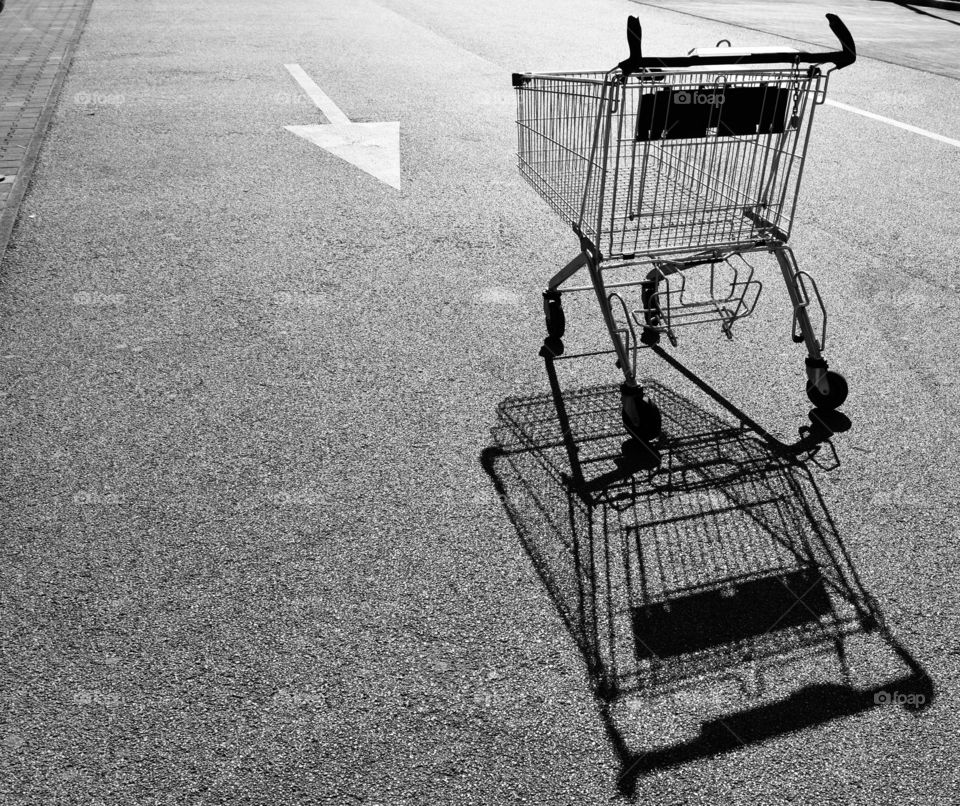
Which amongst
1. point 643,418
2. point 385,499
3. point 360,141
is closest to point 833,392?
point 643,418

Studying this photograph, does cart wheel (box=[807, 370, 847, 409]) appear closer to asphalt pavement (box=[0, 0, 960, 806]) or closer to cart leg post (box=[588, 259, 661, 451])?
asphalt pavement (box=[0, 0, 960, 806])

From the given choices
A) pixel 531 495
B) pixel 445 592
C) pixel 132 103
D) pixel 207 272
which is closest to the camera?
pixel 445 592

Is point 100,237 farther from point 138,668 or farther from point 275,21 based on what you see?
point 275,21

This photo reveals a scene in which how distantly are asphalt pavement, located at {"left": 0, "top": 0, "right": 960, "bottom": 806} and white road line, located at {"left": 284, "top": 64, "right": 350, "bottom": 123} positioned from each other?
5.91 ft

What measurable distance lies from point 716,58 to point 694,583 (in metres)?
2.00

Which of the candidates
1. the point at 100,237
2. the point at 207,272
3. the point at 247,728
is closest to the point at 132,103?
the point at 100,237

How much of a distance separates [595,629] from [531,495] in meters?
0.73

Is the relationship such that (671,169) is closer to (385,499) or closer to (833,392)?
(833,392)

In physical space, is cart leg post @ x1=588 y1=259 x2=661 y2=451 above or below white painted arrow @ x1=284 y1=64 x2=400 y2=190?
above

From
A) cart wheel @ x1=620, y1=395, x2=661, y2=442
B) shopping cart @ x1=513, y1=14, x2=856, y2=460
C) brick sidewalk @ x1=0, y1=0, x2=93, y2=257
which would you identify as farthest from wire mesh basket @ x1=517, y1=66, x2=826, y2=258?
brick sidewalk @ x1=0, y1=0, x2=93, y2=257

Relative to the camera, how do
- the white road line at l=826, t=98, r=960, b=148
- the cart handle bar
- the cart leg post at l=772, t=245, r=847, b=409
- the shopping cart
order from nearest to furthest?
the cart handle bar, the shopping cart, the cart leg post at l=772, t=245, r=847, b=409, the white road line at l=826, t=98, r=960, b=148

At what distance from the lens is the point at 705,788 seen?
90.1 inches

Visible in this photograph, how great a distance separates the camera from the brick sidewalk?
23.0 feet

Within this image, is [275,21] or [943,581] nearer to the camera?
[943,581]
